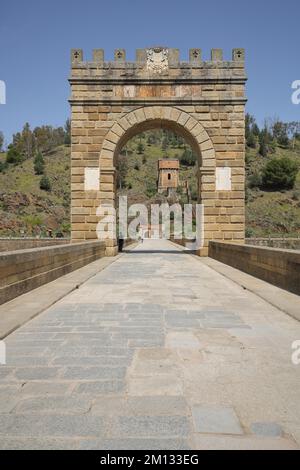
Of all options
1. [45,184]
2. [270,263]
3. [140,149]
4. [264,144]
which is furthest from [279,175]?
[270,263]

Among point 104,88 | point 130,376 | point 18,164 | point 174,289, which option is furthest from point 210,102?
point 18,164

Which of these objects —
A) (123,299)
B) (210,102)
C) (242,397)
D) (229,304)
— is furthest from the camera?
(210,102)

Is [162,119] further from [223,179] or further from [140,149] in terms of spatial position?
[140,149]

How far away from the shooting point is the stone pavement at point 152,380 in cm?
223

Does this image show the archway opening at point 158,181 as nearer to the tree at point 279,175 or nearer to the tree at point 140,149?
the tree at point 140,149

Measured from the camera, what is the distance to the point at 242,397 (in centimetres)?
272

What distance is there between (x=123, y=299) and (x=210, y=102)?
1268 centimetres

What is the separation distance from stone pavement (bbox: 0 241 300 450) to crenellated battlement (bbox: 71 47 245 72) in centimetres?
1379

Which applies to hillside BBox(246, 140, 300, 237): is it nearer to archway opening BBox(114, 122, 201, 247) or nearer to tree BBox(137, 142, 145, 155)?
archway opening BBox(114, 122, 201, 247)

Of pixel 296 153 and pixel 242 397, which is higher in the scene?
pixel 296 153

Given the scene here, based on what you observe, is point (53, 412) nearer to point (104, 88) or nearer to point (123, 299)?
point (123, 299)

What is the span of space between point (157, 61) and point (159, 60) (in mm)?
96

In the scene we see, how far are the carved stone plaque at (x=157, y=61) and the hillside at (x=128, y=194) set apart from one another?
32834mm

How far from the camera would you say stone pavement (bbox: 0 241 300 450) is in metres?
2.23
